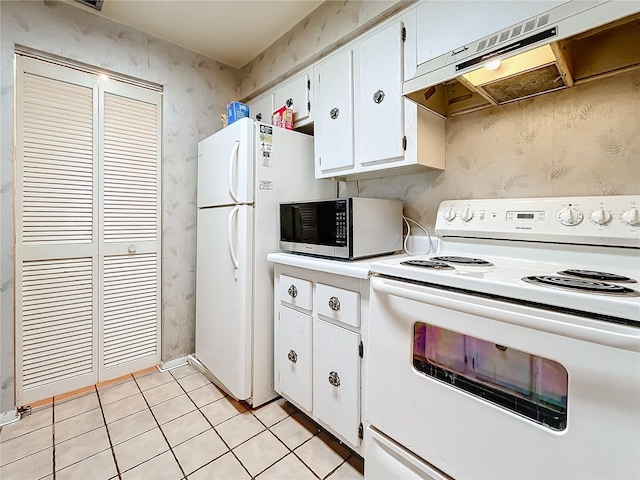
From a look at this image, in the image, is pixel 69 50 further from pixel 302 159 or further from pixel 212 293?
pixel 212 293

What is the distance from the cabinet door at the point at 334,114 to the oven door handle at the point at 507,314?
878mm

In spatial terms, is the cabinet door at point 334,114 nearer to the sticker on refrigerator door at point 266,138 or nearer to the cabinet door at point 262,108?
the sticker on refrigerator door at point 266,138

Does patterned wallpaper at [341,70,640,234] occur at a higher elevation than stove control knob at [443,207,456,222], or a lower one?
higher

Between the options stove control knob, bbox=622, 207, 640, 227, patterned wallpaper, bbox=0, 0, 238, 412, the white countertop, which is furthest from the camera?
patterned wallpaper, bbox=0, 0, 238, 412

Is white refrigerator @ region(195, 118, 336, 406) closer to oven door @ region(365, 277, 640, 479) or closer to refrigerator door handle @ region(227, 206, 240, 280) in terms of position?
refrigerator door handle @ region(227, 206, 240, 280)

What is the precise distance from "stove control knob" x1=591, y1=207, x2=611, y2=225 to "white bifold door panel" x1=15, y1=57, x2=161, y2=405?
2.41 metres

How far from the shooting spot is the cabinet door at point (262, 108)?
7.41 ft

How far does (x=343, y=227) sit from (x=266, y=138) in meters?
0.75

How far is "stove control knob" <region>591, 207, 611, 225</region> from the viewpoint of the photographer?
39.6 inches

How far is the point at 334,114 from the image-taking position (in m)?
1.66

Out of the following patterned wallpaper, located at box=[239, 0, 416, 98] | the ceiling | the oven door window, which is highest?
the ceiling

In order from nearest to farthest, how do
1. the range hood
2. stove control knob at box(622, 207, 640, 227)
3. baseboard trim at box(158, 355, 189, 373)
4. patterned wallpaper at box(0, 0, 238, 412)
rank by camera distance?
1. the range hood
2. stove control knob at box(622, 207, 640, 227)
3. patterned wallpaper at box(0, 0, 238, 412)
4. baseboard trim at box(158, 355, 189, 373)

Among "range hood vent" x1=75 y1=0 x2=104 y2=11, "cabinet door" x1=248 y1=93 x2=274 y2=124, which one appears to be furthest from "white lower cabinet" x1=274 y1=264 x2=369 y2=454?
"range hood vent" x1=75 y1=0 x2=104 y2=11

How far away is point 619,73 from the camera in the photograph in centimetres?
105
